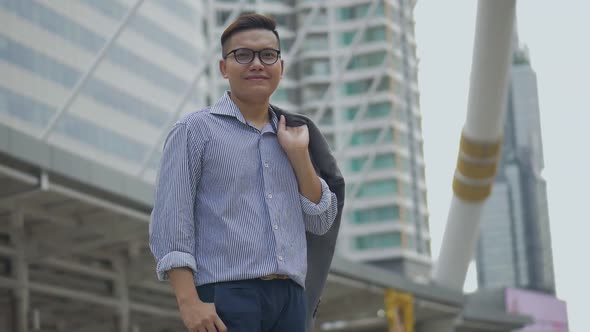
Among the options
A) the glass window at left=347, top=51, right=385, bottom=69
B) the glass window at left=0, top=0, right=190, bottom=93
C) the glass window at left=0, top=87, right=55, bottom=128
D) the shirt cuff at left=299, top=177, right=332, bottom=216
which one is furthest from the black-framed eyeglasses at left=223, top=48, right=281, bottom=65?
the glass window at left=347, top=51, right=385, bottom=69

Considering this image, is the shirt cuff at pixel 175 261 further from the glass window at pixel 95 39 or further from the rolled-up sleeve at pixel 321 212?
the glass window at pixel 95 39

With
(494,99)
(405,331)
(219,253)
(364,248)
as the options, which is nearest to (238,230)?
(219,253)

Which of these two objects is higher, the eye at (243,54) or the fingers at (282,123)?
the eye at (243,54)

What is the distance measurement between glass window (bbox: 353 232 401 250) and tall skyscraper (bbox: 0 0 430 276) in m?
0.07

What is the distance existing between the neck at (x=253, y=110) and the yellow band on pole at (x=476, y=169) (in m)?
18.2

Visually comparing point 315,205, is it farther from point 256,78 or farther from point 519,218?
point 519,218

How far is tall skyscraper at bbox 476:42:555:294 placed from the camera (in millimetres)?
186625

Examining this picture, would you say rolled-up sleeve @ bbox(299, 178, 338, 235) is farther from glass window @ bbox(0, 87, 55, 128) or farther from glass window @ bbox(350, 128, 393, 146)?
glass window @ bbox(350, 128, 393, 146)

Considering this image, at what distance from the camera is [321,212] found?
141 inches

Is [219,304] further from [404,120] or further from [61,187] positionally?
[404,120]

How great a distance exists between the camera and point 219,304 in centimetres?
327

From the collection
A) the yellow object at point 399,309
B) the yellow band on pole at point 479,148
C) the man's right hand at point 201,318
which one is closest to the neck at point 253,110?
the man's right hand at point 201,318

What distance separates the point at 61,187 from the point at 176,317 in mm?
11521

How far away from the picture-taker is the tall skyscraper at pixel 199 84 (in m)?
55.0
